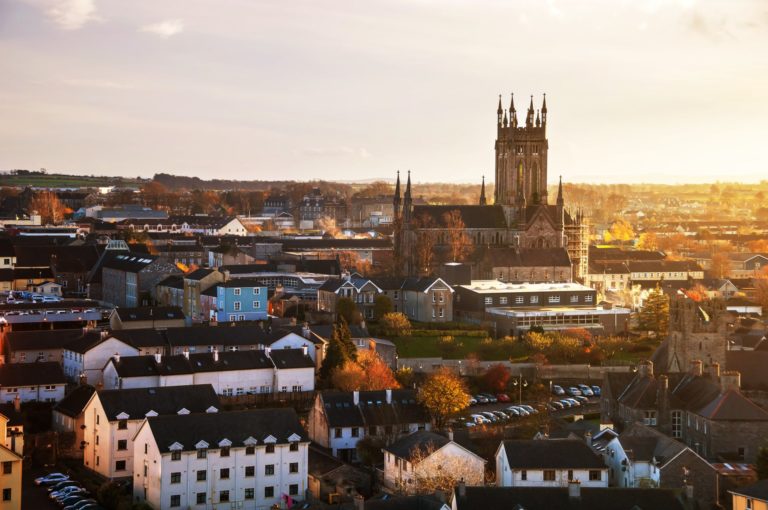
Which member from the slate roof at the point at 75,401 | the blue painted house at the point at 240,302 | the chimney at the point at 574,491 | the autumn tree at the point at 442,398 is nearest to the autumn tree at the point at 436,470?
the chimney at the point at 574,491

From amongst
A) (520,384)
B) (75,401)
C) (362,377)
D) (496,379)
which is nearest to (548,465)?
(362,377)

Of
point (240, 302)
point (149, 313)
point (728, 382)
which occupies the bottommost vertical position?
point (728, 382)

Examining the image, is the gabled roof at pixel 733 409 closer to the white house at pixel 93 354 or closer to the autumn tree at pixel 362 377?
the autumn tree at pixel 362 377

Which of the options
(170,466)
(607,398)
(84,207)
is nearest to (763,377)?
(607,398)

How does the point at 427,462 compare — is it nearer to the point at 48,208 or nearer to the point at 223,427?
the point at 223,427

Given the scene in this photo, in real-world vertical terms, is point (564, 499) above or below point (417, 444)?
below

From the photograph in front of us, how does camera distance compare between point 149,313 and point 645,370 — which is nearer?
point 645,370

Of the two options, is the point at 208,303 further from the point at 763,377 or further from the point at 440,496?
the point at 440,496
